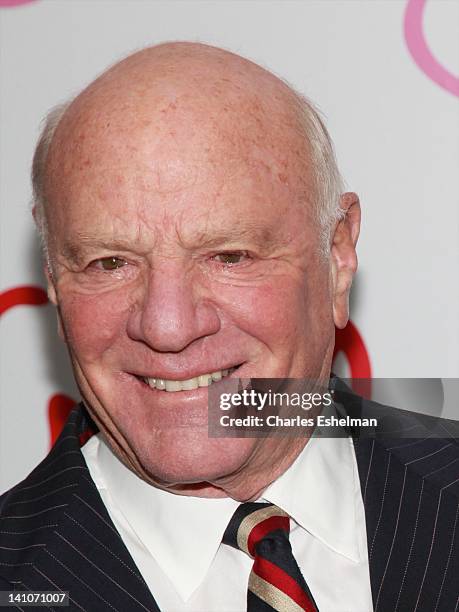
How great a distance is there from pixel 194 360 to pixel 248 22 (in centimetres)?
102

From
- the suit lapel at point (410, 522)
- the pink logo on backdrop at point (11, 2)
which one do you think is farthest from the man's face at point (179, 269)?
the pink logo on backdrop at point (11, 2)

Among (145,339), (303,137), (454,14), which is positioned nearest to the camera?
(145,339)

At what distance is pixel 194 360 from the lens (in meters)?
1.74

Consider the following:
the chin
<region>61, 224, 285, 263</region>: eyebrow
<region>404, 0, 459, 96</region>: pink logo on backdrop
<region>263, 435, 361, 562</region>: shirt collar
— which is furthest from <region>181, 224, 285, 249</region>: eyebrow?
<region>404, 0, 459, 96</region>: pink logo on backdrop

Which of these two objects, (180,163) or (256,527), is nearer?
(180,163)

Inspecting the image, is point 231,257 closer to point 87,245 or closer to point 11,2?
Result: point 87,245

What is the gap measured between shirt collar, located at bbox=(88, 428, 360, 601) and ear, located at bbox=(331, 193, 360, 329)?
261mm

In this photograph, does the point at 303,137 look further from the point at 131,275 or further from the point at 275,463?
the point at 275,463

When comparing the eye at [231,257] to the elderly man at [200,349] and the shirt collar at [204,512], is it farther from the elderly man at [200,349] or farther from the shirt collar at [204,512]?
the shirt collar at [204,512]

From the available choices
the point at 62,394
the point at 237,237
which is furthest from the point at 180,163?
the point at 62,394

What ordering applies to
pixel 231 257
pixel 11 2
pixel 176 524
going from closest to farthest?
pixel 231 257 < pixel 176 524 < pixel 11 2

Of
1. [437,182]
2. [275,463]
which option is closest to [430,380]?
[437,182]

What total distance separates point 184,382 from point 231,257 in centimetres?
23

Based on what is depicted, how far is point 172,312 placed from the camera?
1658mm
